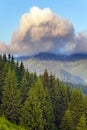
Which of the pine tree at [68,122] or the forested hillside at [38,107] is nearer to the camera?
the forested hillside at [38,107]

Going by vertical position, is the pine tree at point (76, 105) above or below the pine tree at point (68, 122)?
above

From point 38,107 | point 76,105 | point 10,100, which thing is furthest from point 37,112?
point 76,105

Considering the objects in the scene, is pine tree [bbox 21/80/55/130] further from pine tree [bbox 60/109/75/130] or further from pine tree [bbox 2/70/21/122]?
pine tree [bbox 60/109/75/130]

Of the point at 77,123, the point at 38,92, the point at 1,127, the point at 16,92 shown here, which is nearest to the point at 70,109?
the point at 77,123

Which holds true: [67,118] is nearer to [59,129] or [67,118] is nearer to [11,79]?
[59,129]

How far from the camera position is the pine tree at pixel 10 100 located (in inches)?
3268

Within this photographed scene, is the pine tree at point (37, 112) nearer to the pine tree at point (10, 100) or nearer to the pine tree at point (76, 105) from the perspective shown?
the pine tree at point (10, 100)

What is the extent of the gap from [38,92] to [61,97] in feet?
59.9

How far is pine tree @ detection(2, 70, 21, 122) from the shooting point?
83000 millimetres

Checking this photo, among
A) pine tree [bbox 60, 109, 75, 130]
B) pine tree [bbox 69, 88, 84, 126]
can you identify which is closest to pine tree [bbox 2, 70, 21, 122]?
pine tree [bbox 60, 109, 75, 130]

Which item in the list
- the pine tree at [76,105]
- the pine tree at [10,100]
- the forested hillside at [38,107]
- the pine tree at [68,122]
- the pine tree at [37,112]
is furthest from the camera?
the pine tree at [76,105]

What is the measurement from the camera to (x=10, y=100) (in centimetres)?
8525

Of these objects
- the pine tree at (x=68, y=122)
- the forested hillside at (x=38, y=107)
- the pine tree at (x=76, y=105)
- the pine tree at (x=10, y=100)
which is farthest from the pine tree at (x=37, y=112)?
the pine tree at (x=76, y=105)

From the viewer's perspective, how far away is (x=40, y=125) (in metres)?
81.2
